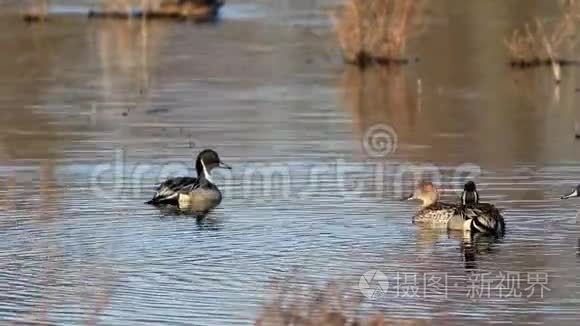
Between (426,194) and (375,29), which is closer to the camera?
(426,194)

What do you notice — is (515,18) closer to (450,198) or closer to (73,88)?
(73,88)

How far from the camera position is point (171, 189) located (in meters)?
13.2

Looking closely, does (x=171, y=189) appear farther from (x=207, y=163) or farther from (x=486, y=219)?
(x=486, y=219)

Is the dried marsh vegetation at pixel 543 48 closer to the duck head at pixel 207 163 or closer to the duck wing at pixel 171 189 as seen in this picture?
the duck head at pixel 207 163

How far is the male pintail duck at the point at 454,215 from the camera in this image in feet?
37.3

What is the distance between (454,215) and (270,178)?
2.61 metres

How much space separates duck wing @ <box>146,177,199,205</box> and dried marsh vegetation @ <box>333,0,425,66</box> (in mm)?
11146

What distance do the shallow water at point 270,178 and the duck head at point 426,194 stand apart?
0.21 metres

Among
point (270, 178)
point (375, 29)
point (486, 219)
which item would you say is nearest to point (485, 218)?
point (486, 219)

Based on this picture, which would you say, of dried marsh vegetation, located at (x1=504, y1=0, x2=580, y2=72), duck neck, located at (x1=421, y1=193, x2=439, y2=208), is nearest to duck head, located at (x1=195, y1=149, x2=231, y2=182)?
duck neck, located at (x1=421, y1=193, x2=439, y2=208)

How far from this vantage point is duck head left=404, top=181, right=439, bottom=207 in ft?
41.4

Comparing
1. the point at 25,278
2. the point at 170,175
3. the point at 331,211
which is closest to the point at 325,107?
the point at 170,175

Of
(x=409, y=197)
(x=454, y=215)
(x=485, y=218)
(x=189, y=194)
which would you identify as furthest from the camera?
(x=189, y=194)

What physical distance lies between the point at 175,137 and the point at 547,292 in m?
8.23
